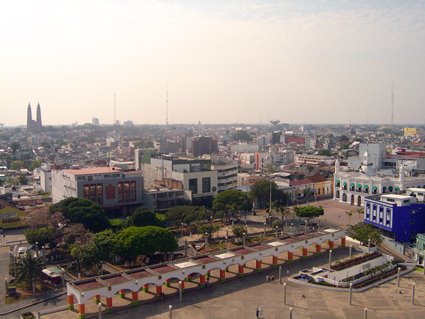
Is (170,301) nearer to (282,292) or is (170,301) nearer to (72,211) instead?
(282,292)

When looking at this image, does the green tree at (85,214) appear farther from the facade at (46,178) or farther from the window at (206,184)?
the facade at (46,178)

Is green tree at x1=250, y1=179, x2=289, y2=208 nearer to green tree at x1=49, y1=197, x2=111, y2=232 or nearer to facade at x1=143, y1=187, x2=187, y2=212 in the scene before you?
facade at x1=143, y1=187, x2=187, y2=212

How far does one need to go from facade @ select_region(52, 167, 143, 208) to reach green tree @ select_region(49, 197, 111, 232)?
11.1 m

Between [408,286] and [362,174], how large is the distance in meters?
49.9

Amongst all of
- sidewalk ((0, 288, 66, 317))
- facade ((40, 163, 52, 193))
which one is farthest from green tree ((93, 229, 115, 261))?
facade ((40, 163, 52, 193))

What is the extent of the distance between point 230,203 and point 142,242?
27779 millimetres

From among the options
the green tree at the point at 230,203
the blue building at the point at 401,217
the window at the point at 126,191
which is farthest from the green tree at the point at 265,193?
the blue building at the point at 401,217

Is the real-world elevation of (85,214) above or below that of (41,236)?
above

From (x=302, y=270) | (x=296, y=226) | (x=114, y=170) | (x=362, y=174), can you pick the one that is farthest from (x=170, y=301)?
(x=362, y=174)

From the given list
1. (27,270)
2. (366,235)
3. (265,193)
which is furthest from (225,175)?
(27,270)

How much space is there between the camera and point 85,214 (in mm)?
64188

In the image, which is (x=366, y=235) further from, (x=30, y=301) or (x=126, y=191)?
(x=126, y=191)

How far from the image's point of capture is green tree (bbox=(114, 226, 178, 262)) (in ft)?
167

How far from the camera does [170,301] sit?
42.2 metres
